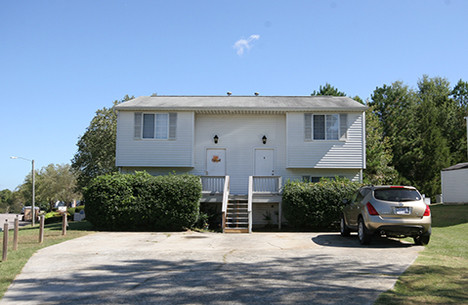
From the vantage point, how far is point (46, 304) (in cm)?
542

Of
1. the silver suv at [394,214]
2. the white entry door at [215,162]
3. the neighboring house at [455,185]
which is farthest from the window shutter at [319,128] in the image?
the neighboring house at [455,185]

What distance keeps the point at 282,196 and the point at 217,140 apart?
16.5ft

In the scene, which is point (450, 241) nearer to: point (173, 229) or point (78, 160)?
point (173, 229)

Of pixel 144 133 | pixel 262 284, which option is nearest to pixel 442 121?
pixel 144 133

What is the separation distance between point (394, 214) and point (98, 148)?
34.8 m

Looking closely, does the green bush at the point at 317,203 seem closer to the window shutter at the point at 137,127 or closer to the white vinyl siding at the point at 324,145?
the white vinyl siding at the point at 324,145

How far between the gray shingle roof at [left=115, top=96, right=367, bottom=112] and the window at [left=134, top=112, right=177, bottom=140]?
0.43 metres

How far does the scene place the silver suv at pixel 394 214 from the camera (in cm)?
1045

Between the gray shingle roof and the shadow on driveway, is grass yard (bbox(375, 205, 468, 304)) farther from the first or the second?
the gray shingle roof

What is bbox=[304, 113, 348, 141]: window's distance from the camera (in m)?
20.6

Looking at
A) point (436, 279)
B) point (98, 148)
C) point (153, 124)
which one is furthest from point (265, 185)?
point (98, 148)

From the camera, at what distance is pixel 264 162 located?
68.9ft

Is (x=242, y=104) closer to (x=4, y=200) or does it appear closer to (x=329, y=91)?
(x=329, y=91)

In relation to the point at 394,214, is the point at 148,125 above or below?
above
